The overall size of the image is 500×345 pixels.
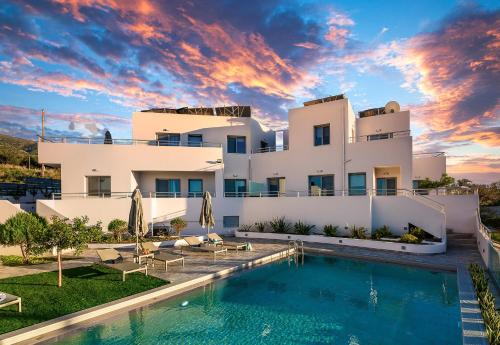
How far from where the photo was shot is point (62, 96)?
1898 cm

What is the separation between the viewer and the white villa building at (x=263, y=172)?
1773cm

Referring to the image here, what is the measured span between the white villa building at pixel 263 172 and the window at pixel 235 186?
87 mm

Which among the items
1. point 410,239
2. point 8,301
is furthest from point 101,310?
point 410,239

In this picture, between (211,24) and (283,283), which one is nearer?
(283,283)

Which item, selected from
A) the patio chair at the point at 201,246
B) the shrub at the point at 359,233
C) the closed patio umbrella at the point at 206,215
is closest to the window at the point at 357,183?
the shrub at the point at 359,233

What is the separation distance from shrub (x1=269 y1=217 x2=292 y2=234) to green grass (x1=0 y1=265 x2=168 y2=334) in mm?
10871

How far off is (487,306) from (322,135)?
16.0 metres

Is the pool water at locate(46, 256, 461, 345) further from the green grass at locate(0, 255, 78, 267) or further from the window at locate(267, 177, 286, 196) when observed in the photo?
the window at locate(267, 177, 286, 196)

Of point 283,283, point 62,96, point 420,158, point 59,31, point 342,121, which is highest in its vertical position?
point 59,31

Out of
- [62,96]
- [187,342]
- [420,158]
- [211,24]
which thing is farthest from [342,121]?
[62,96]

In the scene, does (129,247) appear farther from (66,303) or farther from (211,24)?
(211,24)

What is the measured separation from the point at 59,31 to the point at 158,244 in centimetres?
1387

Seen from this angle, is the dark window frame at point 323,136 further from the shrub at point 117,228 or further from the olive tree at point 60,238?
the olive tree at point 60,238

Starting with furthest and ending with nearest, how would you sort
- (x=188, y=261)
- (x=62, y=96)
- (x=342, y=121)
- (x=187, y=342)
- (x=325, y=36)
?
(x=342, y=121) → (x=62, y=96) → (x=325, y=36) → (x=188, y=261) → (x=187, y=342)
